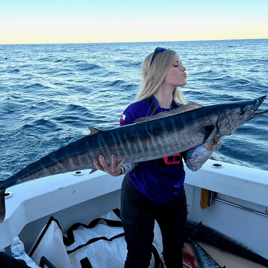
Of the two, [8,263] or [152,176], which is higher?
[8,263]

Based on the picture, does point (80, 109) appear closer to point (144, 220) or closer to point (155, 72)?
point (155, 72)

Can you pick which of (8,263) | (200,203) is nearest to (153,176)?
(8,263)

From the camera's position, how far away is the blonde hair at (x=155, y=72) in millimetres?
2316

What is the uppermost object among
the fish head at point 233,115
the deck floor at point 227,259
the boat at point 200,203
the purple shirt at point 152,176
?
the fish head at point 233,115

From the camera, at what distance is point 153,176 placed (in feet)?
7.55

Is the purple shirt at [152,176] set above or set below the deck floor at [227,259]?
above

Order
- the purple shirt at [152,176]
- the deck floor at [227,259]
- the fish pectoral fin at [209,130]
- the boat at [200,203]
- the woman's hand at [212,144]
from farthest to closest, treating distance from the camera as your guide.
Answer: the deck floor at [227,259]
the boat at [200,203]
the purple shirt at [152,176]
the woman's hand at [212,144]
the fish pectoral fin at [209,130]

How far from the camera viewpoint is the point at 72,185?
11.0 ft

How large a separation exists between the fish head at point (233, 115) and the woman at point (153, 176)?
0.22 m

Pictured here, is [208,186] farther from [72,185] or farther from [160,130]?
[160,130]

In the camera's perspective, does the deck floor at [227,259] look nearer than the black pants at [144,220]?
No

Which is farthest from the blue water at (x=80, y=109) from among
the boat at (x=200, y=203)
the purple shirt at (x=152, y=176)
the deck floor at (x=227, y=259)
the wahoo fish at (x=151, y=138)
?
the deck floor at (x=227, y=259)

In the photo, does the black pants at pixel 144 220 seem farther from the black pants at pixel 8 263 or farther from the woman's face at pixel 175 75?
the black pants at pixel 8 263

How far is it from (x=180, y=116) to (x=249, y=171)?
75.9 inches
